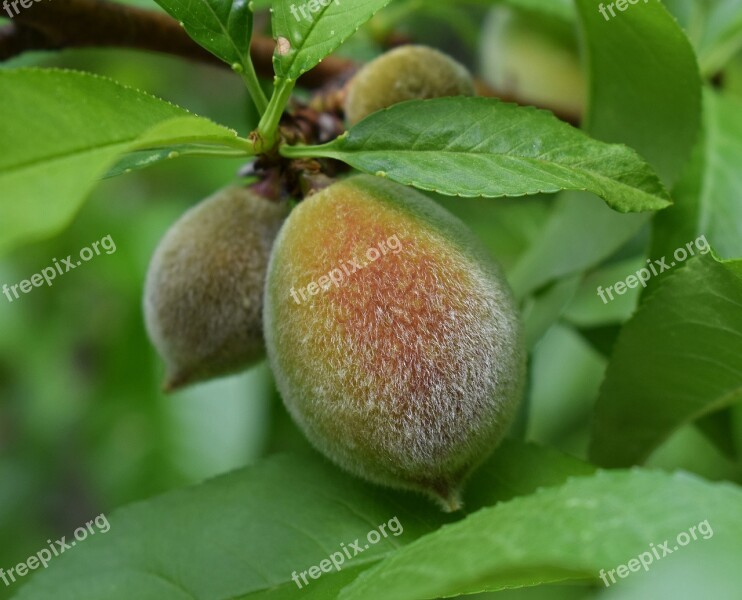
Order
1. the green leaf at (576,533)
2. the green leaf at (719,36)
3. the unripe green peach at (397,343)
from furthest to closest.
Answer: the green leaf at (719,36), the unripe green peach at (397,343), the green leaf at (576,533)

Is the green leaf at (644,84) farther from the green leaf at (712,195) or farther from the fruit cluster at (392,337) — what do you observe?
the fruit cluster at (392,337)

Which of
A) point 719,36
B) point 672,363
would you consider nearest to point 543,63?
point 719,36

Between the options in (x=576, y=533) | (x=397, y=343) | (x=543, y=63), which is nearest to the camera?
(x=576, y=533)

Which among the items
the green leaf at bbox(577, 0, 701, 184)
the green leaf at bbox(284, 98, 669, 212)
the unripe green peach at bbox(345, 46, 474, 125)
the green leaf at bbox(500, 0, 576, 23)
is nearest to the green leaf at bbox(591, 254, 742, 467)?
the green leaf at bbox(284, 98, 669, 212)

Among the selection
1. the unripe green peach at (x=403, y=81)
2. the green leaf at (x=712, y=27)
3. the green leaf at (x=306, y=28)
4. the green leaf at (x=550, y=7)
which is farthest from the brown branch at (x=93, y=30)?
the green leaf at (x=712, y=27)

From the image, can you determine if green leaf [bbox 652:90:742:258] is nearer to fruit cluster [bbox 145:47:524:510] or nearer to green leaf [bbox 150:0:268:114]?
fruit cluster [bbox 145:47:524:510]

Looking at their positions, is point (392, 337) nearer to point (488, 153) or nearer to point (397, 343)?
point (397, 343)
